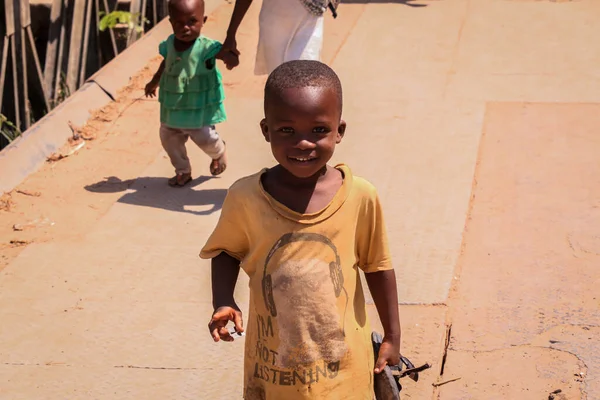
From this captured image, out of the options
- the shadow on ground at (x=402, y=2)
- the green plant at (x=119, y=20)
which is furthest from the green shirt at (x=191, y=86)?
the shadow on ground at (x=402, y=2)

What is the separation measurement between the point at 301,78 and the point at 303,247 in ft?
1.55

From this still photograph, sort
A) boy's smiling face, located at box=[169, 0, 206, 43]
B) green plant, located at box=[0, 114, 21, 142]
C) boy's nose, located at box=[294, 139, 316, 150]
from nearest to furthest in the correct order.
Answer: boy's nose, located at box=[294, 139, 316, 150] → boy's smiling face, located at box=[169, 0, 206, 43] → green plant, located at box=[0, 114, 21, 142]

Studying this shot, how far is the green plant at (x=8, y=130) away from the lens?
6.93 meters

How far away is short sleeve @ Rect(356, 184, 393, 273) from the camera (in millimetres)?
2846

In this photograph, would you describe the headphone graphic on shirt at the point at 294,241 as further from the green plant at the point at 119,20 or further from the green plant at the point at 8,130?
the green plant at the point at 119,20

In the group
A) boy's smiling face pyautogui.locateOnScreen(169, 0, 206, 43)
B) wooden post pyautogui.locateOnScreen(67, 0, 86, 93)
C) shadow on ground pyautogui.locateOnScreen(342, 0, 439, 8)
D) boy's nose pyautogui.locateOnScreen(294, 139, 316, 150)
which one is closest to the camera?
boy's nose pyautogui.locateOnScreen(294, 139, 316, 150)

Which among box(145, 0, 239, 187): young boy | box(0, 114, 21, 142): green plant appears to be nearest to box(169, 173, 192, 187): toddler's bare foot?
box(145, 0, 239, 187): young boy

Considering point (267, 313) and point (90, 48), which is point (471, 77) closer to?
point (90, 48)

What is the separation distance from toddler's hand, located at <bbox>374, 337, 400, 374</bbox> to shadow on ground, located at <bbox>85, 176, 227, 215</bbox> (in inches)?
120

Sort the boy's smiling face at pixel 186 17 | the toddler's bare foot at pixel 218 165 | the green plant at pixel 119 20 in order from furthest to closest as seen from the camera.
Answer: the green plant at pixel 119 20 → the toddler's bare foot at pixel 218 165 → the boy's smiling face at pixel 186 17

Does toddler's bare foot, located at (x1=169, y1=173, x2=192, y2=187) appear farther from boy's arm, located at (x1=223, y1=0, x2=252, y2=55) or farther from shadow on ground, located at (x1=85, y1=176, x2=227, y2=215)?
boy's arm, located at (x1=223, y1=0, x2=252, y2=55)

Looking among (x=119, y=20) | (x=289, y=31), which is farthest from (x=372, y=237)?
(x=119, y=20)

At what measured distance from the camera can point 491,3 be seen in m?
9.67

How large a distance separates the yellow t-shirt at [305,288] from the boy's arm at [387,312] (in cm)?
9
